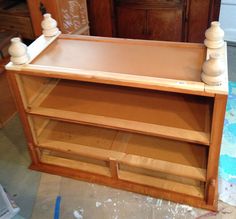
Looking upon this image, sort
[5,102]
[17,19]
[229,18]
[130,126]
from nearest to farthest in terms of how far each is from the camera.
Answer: [130,126]
[5,102]
[17,19]
[229,18]

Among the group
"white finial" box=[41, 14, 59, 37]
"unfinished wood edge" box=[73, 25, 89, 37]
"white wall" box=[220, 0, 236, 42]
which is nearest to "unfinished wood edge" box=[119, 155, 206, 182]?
"white finial" box=[41, 14, 59, 37]

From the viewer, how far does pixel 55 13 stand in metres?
1.94

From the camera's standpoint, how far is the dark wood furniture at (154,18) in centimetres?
211

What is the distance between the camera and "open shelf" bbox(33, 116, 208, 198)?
4.56 feet

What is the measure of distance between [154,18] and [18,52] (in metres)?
1.17

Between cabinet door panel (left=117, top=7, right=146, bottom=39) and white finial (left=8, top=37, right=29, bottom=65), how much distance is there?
1096 millimetres

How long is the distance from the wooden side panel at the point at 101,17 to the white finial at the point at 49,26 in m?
0.84

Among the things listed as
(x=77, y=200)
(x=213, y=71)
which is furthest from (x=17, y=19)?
(x=213, y=71)

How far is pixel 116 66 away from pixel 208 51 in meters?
0.37

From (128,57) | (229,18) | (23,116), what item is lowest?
(229,18)

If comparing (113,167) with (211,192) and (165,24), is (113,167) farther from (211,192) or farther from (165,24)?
(165,24)

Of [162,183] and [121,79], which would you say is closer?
[121,79]

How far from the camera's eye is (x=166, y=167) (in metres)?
1.38

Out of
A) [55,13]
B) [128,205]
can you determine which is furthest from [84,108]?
[55,13]
